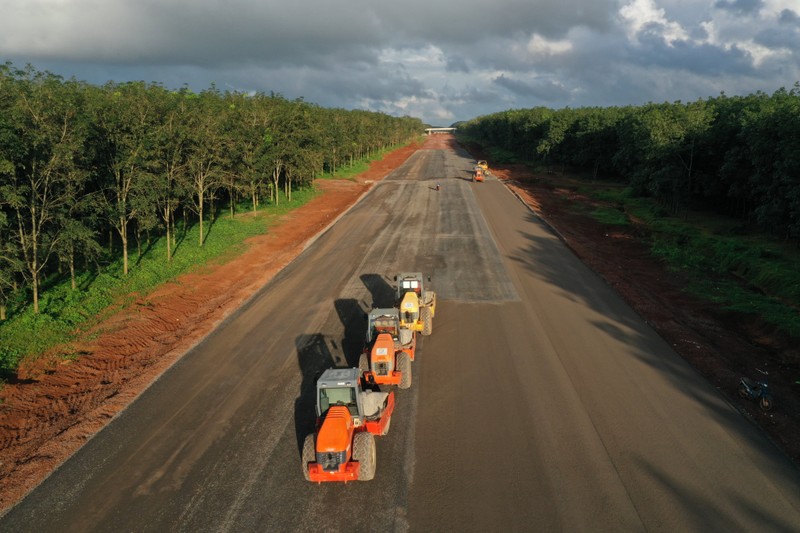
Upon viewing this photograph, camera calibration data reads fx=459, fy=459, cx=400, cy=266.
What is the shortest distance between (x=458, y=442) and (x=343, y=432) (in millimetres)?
3379

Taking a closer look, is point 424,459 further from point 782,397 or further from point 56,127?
point 56,127

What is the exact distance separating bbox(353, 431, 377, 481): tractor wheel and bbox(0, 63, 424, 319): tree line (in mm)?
15264

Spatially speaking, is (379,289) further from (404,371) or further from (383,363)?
(383,363)

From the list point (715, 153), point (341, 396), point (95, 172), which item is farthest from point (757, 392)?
point (715, 153)

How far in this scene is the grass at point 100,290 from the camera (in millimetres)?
17441

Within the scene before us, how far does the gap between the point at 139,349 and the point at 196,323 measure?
101 inches

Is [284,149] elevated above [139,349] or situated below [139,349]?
above

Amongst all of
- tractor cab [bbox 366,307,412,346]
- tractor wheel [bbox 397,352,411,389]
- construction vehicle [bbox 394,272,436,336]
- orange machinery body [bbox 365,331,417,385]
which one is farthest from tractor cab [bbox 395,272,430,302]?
tractor wheel [bbox 397,352,411,389]

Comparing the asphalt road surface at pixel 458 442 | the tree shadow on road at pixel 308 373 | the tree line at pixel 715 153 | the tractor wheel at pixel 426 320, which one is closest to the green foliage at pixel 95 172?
the asphalt road surface at pixel 458 442

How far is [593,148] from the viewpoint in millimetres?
61969

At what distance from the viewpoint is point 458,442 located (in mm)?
12070

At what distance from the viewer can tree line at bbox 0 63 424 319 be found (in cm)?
1836

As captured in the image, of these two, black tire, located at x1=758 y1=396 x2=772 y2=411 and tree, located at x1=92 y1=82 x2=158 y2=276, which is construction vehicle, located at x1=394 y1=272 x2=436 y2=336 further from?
tree, located at x1=92 y1=82 x2=158 y2=276

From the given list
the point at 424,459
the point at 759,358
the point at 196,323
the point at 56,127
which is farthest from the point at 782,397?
the point at 56,127
